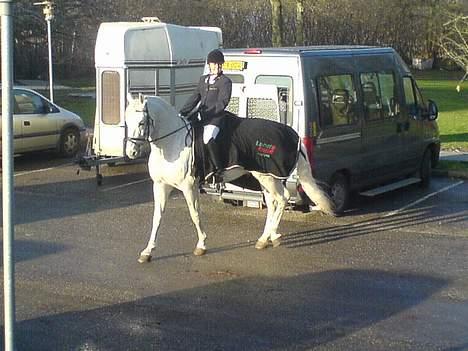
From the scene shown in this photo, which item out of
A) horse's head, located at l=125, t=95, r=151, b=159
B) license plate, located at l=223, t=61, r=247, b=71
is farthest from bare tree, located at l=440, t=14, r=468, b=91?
horse's head, located at l=125, t=95, r=151, b=159

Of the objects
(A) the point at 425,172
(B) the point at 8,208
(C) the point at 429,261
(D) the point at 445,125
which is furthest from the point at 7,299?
(D) the point at 445,125

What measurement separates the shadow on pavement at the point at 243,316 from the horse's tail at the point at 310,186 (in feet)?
4.73

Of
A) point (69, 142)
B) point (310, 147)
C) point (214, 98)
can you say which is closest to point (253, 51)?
point (310, 147)

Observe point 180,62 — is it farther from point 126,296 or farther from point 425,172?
point 126,296

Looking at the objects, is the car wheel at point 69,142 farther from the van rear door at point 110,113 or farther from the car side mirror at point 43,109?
the van rear door at point 110,113

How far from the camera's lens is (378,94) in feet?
44.4

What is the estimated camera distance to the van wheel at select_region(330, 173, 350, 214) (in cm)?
1264

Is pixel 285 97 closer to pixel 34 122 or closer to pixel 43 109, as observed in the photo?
pixel 34 122

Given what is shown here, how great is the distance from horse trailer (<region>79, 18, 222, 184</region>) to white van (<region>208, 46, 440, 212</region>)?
407 cm

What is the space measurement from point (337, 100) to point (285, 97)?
97 cm

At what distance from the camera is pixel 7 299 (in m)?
5.37

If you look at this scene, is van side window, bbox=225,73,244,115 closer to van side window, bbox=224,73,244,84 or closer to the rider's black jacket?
van side window, bbox=224,73,244,84

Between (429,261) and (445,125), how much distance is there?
14.6 meters

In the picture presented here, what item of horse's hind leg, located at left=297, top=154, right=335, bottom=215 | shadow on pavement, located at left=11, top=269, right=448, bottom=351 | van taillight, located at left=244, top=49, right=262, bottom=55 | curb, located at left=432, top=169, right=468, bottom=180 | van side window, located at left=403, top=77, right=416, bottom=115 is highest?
van taillight, located at left=244, top=49, right=262, bottom=55
